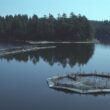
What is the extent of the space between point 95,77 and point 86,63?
17.2 meters

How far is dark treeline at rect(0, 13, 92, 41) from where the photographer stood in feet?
420

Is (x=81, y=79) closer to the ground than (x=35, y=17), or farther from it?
closer to the ground

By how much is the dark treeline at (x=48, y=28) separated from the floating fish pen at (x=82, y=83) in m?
75.5

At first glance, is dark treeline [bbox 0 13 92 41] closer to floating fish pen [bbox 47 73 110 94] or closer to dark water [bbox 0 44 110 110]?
dark water [bbox 0 44 110 110]

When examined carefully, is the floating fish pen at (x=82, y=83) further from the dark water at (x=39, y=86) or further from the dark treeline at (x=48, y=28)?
→ the dark treeline at (x=48, y=28)

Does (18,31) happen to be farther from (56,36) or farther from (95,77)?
(95,77)

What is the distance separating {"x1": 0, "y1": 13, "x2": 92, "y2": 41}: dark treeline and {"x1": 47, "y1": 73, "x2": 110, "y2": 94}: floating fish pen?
248 feet

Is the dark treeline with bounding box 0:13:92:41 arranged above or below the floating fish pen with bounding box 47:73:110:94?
above

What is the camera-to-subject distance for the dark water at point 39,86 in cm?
3656

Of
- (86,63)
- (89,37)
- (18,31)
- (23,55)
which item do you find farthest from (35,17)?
(86,63)

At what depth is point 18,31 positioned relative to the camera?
132750mm

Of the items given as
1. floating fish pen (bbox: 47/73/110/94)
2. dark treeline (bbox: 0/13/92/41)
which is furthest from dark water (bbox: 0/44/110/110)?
dark treeline (bbox: 0/13/92/41)

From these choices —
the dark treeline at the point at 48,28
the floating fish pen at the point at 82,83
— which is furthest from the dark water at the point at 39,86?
the dark treeline at the point at 48,28

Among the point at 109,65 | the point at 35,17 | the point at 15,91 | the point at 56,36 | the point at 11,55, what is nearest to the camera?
the point at 15,91
